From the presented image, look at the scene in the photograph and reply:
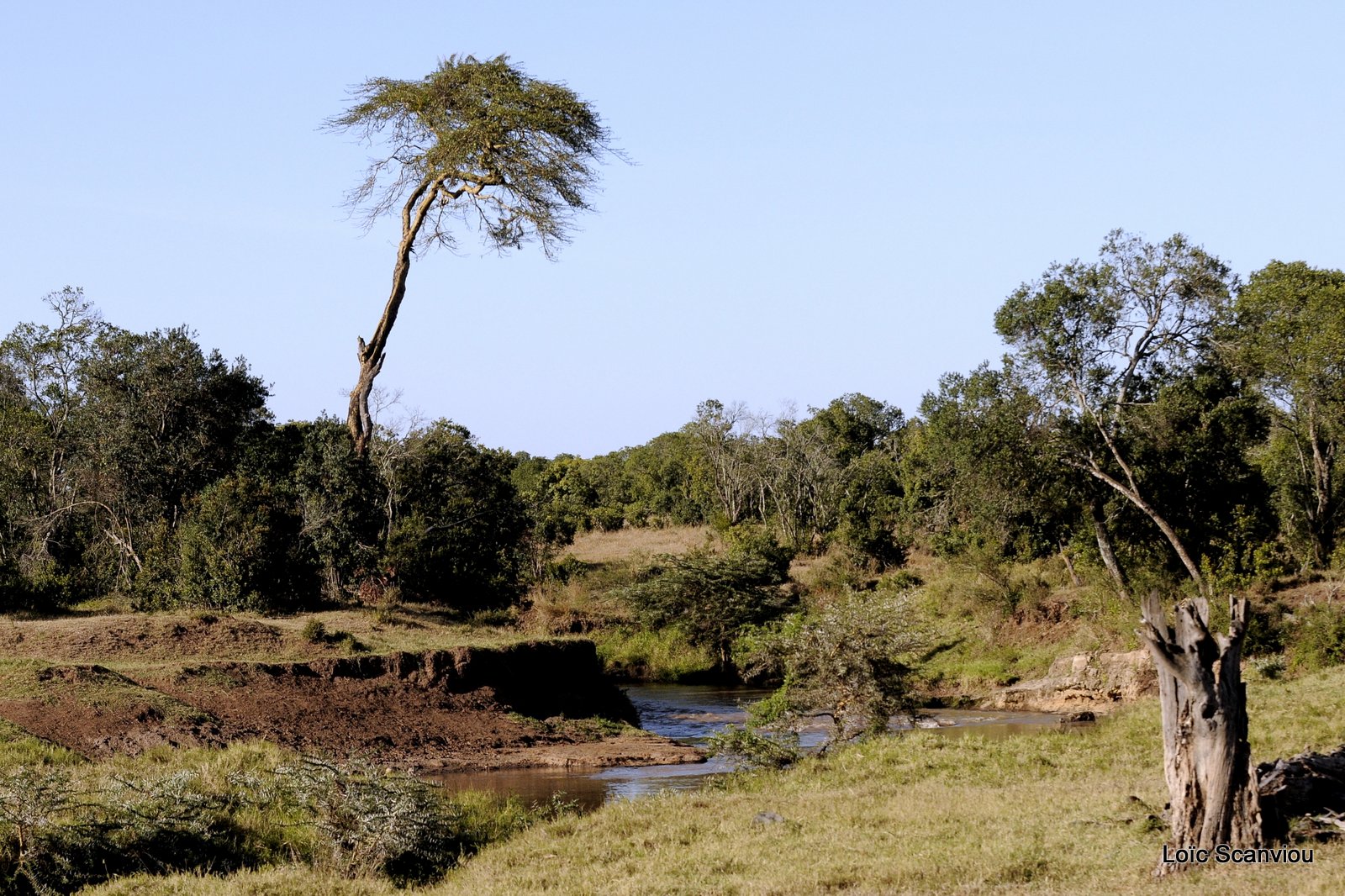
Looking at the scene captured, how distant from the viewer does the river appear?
19.9 m

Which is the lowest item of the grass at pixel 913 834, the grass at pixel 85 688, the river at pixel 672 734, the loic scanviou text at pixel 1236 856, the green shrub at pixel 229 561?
the river at pixel 672 734

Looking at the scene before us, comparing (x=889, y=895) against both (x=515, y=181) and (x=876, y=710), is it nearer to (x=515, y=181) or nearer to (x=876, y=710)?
(x=876, y=710)

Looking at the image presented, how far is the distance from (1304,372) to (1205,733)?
21.4 m

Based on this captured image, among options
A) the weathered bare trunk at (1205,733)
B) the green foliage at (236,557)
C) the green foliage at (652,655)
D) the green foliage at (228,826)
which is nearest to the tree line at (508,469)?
the green foliage at (236,557)

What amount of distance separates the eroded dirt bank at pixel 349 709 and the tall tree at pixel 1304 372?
58.6ft

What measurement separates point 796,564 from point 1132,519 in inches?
630

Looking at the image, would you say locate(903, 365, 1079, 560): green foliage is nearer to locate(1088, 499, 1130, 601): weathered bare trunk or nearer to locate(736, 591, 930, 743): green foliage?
locate(1088, 499, 1130, 601): weathered bare trunk

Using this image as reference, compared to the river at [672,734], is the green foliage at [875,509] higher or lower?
higher

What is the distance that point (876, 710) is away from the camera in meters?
22.1

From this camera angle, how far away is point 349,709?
2320 cm

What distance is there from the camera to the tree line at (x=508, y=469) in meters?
30.6

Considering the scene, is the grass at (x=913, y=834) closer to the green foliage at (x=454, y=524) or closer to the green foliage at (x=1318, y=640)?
the green foliage at (x=1318, y=640)

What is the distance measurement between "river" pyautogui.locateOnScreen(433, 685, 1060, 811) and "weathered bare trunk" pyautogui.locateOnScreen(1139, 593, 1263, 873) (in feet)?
29.0

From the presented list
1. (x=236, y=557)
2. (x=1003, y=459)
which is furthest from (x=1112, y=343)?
(x=236, y=557)
